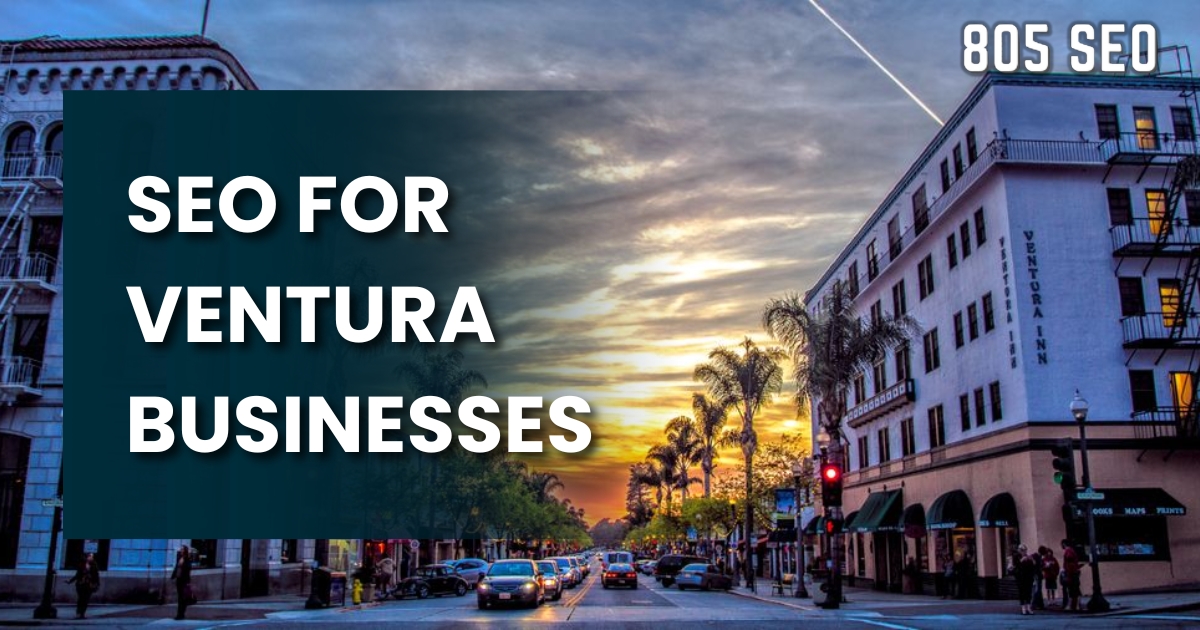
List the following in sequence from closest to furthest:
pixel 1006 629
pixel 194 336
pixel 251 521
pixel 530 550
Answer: pixel 1006 629
pixel 194 336
pixel 251 521
pixel 530 550

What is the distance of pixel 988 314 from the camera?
37.0 meters

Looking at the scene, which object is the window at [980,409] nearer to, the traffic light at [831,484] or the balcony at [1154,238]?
the balcony at [1154,238]

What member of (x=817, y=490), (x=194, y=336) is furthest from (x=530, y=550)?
(x=194, y=336)

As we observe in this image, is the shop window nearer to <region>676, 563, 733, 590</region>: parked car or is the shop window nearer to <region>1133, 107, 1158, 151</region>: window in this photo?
<region>676, 563, 733, 590</region>: parked car

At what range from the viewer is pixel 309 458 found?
4119cm

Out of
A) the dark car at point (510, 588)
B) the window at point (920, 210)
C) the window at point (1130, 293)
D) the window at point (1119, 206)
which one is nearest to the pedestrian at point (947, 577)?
the window at point (1130, 293)

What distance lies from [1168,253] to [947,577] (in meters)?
14.4

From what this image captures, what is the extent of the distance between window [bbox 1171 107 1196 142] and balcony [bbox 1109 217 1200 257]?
3630mm

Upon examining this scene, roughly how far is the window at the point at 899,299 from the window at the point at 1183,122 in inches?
575

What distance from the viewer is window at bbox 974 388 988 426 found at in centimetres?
3728

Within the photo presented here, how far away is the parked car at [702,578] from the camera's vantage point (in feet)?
167

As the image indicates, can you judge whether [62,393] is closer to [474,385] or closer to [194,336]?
[194,336]

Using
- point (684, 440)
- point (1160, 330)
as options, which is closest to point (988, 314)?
point (1160, 330)

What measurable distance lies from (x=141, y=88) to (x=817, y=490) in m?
47.6
